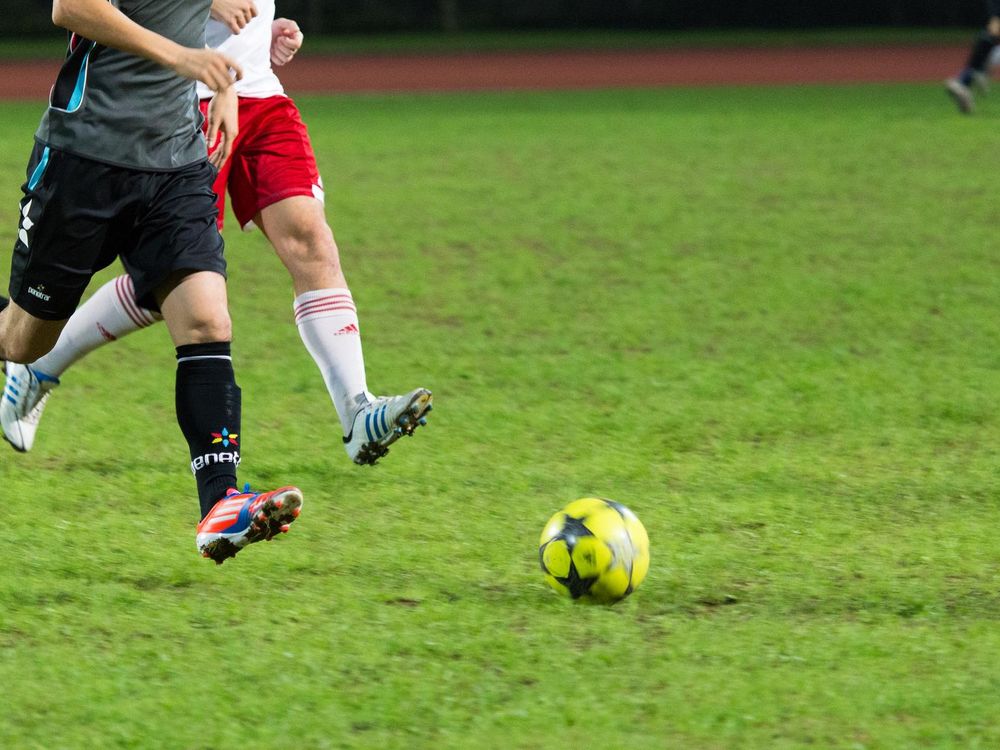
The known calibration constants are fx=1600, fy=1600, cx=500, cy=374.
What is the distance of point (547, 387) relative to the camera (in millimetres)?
6879

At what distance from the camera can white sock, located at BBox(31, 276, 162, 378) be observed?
215 inches

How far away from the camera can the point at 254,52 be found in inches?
214

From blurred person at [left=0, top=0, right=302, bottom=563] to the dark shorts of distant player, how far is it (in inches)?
26.8

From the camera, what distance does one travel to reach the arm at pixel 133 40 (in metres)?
4.13

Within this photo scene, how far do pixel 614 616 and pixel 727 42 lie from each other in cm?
2692

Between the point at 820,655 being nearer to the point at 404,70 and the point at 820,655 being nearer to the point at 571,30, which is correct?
the point at 404,70

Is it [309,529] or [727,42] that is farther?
[727,42]

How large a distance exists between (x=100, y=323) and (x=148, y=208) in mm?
1186

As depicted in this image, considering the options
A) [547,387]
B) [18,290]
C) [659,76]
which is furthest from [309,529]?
[659,76]

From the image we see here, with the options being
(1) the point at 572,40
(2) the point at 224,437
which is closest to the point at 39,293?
(2) the point at 224,437

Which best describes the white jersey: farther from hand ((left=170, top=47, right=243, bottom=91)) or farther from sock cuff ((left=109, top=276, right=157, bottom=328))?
hand ((left=170, top=47, right=243, bottom=91))

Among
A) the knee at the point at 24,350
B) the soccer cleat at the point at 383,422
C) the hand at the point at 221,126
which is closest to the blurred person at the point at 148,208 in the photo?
the hand at the point at 221,126

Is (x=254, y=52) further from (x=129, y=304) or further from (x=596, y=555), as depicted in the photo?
(x=596, y=555)

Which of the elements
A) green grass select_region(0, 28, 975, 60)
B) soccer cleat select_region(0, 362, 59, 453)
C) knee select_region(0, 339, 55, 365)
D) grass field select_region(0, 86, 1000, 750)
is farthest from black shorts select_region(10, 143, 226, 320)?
green grass select_region(0, 28, 975, 60)
